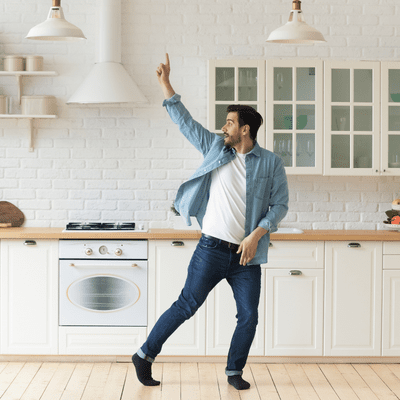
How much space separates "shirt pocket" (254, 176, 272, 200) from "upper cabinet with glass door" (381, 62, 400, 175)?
1.17 m

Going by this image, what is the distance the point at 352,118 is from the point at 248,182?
4.00 feet

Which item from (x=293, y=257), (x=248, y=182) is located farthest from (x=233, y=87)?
(x=293, y=257)

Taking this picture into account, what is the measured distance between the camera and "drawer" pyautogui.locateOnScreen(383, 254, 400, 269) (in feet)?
11.4

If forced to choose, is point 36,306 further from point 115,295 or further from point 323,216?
point 323,216

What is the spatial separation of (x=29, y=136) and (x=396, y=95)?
257 cm

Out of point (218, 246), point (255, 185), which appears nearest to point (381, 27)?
point (255, 185)

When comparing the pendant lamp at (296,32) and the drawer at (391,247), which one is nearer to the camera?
the pendant lamp at (296,32)

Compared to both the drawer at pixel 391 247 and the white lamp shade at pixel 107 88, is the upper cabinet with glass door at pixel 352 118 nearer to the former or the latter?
the drawer at pixel 391 247

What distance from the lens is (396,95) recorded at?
3.71 meters

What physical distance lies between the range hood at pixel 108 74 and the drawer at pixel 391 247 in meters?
1.86

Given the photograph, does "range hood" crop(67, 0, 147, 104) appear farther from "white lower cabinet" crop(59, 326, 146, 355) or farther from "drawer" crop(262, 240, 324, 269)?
"white lower cabinet" crop(59, 326, 146, 355)

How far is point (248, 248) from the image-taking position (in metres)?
2.80

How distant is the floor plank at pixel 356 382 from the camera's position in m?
2.97

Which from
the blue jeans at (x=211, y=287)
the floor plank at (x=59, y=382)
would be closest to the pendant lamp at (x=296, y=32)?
the blue jeans at (x=211, y=287)
